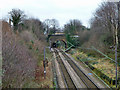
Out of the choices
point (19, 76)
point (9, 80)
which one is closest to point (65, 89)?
point (19, 76)

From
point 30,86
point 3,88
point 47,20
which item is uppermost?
point 47,20

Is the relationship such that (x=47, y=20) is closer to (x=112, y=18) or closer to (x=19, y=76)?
(x=112, y=18)

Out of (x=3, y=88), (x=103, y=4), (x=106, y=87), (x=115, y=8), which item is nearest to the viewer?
(x=3, y=88)

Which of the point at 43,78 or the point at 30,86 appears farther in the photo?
the point at 43,78

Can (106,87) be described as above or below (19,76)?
below

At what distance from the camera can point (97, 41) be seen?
18.7m

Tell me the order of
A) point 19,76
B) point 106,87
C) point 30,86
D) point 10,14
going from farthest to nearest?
point 10,14
point 106,87
point 30,86
point 19,76

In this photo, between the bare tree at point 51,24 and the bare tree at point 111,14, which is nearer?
the bare tree at point 111,14

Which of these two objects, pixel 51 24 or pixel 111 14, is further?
pixel 51 24

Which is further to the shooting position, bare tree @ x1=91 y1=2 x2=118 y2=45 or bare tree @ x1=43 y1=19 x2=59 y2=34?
bare tree @ x1=43 y1=19 x2=59 y2=34

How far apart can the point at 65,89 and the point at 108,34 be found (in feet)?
42.5

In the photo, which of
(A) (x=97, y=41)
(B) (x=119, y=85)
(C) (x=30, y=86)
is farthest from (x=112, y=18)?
(C) (x=30, y=86)

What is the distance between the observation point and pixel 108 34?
18.6 meters

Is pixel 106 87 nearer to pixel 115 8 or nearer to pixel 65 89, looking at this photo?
pixel 65 89
